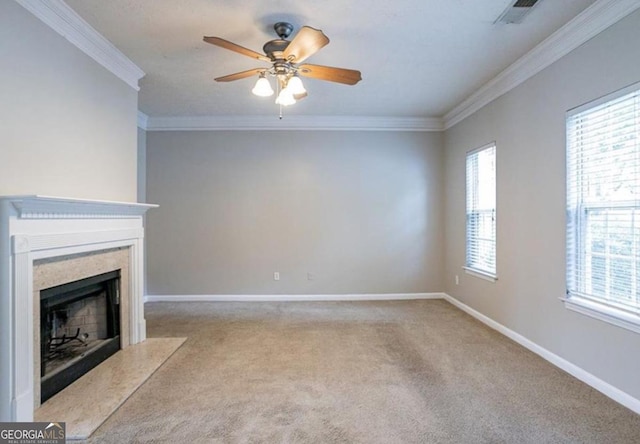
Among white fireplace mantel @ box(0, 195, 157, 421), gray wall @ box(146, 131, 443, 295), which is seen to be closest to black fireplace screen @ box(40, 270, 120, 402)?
white fireplace mantel @ box(0, 195, 157, 421)

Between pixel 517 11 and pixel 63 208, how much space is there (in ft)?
11.2

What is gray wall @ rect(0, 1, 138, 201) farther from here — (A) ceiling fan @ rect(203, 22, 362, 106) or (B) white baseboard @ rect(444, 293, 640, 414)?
(B) white baseboard @ rect(444, 293, 640, 414)

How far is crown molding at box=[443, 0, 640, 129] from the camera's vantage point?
2244 mm

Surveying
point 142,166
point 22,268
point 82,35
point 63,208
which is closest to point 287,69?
point 82,35

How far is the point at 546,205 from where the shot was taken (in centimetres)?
293

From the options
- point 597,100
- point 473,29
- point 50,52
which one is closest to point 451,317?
point 597,100

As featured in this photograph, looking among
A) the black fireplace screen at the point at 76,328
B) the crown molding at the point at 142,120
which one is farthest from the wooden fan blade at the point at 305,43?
the crown molding at the point at 142,120

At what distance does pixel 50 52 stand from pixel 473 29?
3.10 meters

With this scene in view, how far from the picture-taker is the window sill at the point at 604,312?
2156mm

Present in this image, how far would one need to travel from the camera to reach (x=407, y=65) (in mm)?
3285

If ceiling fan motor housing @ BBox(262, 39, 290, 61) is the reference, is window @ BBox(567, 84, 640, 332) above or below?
below

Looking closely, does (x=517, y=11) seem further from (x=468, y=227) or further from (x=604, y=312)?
(x=468, y=227)

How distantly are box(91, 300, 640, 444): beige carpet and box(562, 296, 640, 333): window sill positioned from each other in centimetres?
52

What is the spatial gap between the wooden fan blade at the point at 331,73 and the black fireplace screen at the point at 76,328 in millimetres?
2391
